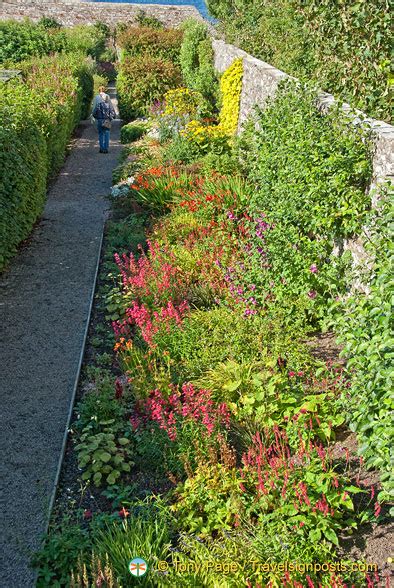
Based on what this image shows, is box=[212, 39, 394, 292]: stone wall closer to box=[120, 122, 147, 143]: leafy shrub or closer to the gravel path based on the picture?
box=[120, 122, 147, 143]: leafy shrub

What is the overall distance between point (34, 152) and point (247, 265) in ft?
14.5

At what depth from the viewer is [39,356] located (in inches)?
228

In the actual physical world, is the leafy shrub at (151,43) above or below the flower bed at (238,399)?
above

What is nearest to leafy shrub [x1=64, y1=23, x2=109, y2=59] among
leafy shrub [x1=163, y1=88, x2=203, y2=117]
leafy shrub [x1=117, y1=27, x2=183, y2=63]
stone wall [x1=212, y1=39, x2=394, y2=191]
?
leafy shrub [x1=117, y1=27, x2=183, y2=63]

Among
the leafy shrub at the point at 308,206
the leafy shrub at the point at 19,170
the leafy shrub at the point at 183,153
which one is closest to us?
the leafy shrub at the point at 308,206

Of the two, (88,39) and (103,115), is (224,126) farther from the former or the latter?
(88,39)

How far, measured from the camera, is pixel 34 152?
877cm

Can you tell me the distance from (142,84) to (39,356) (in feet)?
47.7

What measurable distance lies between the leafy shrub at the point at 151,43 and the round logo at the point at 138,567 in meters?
19.9

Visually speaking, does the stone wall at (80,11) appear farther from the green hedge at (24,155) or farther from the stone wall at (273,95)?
the green hedge at (24,155)

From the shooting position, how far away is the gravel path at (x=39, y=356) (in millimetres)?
3803

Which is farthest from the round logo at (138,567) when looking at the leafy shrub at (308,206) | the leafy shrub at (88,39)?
the leafy shrub at (88,39)

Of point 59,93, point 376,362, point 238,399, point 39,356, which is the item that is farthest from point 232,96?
point 376,362

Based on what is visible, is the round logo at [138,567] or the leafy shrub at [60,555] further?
the leafy shrub at [60,555]
